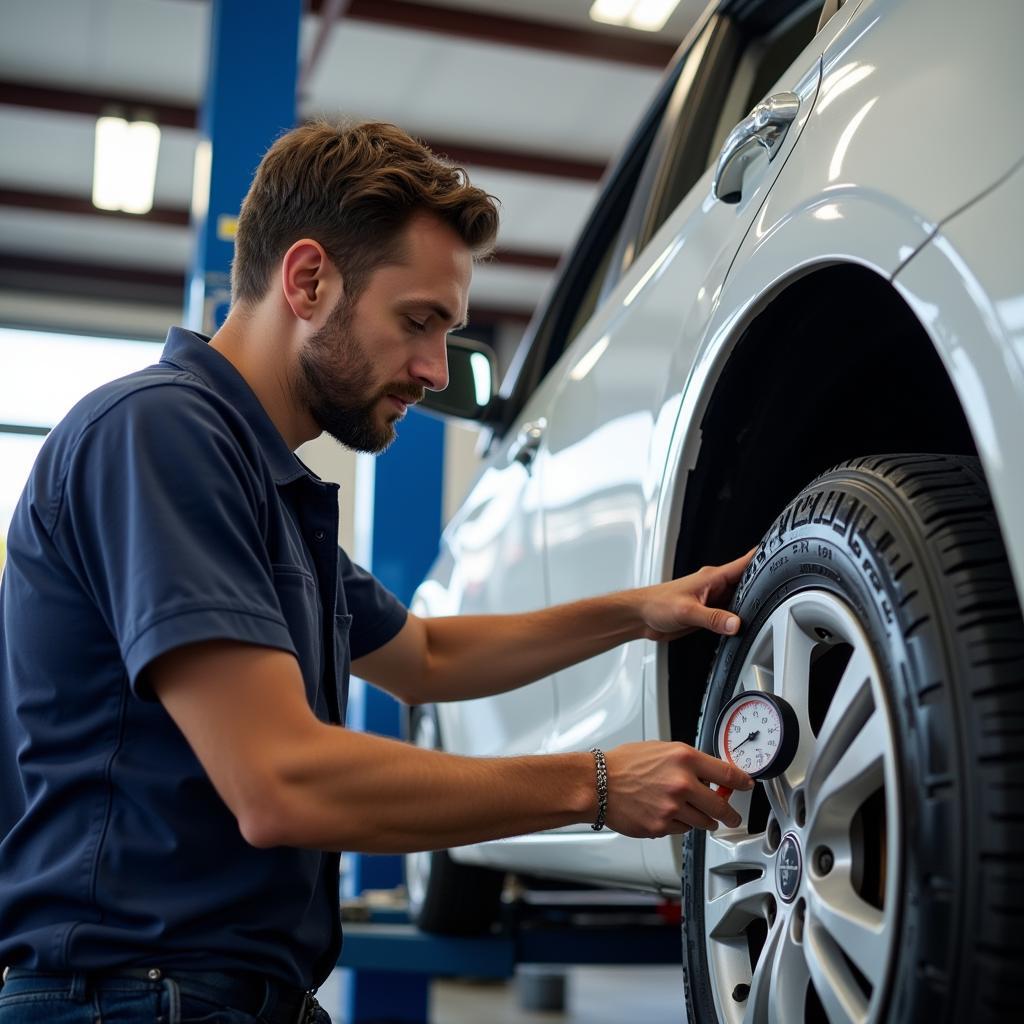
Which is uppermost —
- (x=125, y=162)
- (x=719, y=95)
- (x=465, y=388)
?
(x=125, y=162)

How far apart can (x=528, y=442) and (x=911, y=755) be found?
55.8 inches

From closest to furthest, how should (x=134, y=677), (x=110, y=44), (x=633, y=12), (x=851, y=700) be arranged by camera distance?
(x=851, y=700)
(x=134, y=677)
(x=633, y=12)
(x=110, y=44)

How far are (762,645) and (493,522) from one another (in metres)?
1.30

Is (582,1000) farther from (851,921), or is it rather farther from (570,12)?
(570,12)

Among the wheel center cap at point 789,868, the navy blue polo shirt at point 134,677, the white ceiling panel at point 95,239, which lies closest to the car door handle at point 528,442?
the navy blue polo shirt at point 134,677

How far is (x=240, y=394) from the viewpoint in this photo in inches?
59.7

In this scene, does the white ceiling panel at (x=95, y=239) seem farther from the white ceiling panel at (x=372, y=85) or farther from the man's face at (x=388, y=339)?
the man's face at (x=388, y=339)

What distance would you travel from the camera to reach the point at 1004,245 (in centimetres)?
94

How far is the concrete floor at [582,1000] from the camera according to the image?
493cm

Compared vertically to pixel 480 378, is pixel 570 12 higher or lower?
higher

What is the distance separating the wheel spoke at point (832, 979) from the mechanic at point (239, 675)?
0.20 m

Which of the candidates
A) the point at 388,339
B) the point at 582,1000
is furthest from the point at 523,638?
the point at 582,1000

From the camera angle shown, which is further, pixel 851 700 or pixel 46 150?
pixel 46 150

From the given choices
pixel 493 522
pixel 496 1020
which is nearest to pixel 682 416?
pixel 493 522
